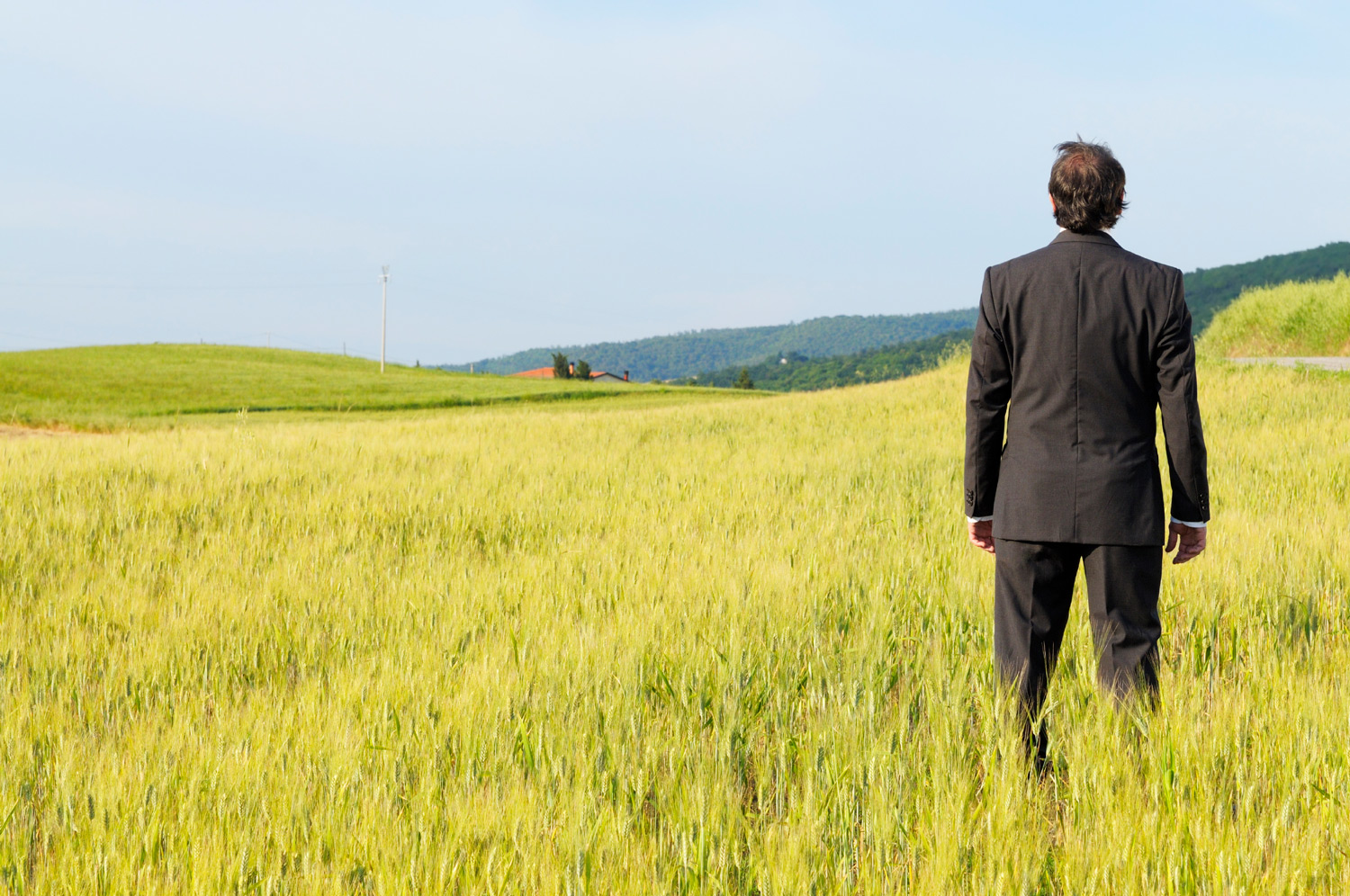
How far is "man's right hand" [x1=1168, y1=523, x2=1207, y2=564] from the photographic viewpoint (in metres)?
3.20

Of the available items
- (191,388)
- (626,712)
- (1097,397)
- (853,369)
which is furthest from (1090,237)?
(853,369)

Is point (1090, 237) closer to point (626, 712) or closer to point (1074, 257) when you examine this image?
point (1074, 257)

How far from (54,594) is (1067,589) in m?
6.25

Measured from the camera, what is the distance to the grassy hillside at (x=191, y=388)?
3541 cm

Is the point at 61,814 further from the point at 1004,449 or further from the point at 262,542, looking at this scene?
the point at 262,542

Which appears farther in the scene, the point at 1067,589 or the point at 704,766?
the point at 1067,589

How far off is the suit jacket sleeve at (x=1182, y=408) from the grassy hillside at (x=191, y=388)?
3363 cm

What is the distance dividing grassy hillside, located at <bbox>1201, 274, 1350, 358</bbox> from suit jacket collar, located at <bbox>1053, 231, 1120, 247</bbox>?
2914 centimetres

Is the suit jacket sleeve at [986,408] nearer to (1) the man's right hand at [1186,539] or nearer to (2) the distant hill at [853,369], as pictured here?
(1) the man's right hand at [1186,539]

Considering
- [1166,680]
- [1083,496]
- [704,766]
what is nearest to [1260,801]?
[1166,680]

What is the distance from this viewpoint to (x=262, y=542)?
6.77 m

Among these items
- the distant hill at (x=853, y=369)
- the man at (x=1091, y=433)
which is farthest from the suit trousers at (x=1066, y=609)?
the distant hill at (x=853, y=369)

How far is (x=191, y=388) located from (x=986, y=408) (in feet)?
162

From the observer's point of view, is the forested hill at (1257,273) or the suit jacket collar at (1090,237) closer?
the suit jacket collar at (1090,237)
